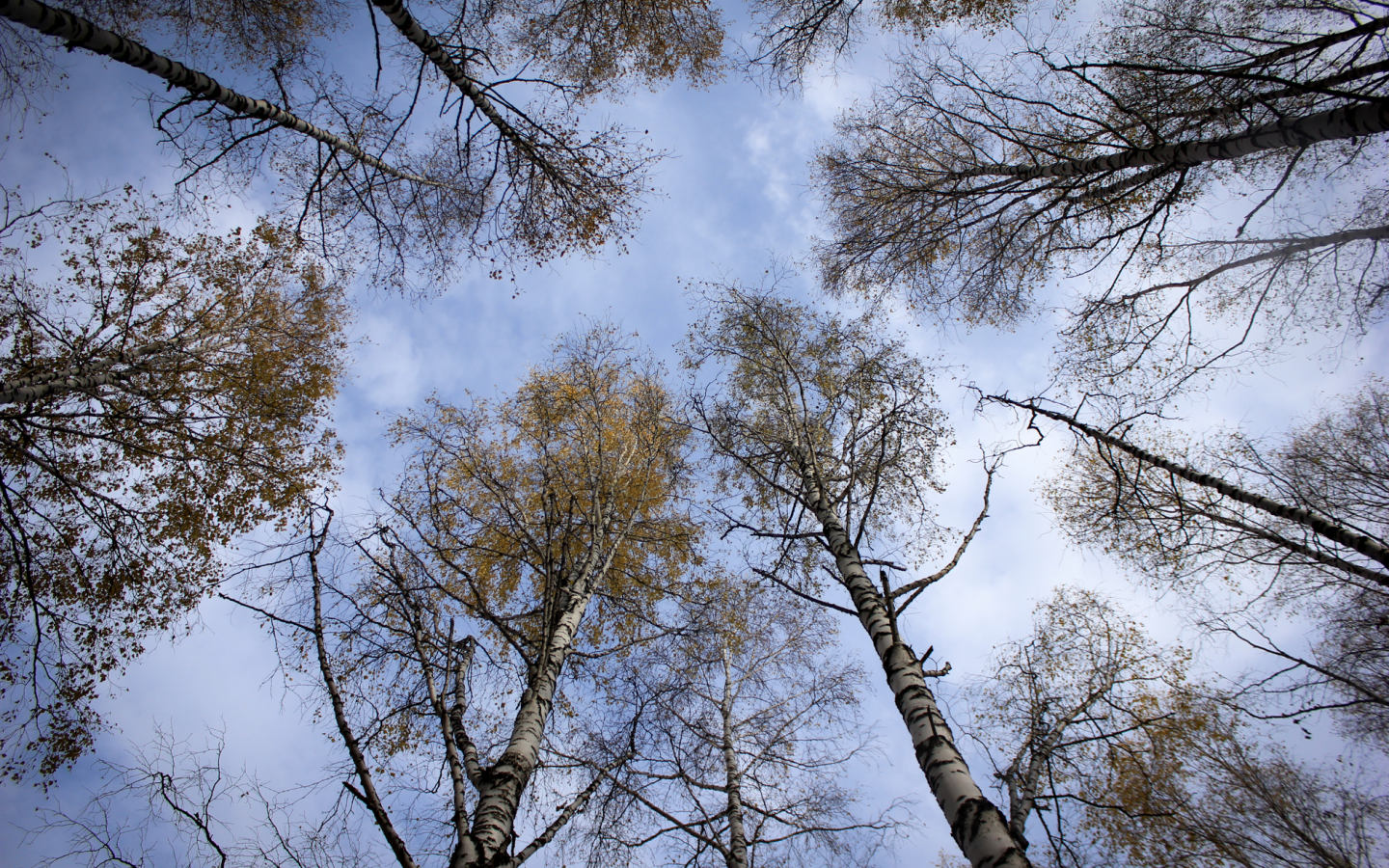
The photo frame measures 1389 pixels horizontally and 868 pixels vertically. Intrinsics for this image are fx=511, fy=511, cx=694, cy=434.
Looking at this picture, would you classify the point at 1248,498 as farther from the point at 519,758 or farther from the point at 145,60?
the point at 145,60

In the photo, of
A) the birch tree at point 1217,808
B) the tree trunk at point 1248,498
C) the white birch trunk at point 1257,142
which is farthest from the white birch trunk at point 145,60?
the birch tree at point 1217,808

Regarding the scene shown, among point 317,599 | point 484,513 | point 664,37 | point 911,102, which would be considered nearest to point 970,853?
point 317,599

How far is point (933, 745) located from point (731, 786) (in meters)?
4.00

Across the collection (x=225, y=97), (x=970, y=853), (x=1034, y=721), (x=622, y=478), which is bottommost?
(x=970, y=853)

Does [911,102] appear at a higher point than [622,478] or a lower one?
higher

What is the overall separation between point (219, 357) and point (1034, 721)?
12141mm

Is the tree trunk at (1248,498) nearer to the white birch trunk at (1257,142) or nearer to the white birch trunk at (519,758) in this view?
the white birch trunk at (1257,142)

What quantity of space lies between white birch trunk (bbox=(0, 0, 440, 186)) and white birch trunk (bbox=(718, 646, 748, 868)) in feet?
26.2

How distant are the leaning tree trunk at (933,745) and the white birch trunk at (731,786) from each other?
3060mm

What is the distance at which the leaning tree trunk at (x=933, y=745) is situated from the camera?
233cm

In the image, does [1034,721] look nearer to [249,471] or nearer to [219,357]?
[249,471]

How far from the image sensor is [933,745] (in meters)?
2.82

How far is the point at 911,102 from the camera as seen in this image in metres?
6.71

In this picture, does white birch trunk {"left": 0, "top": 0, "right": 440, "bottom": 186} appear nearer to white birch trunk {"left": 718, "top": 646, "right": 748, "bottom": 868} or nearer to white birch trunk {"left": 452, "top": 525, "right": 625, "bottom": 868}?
white birch trunk {"left": 452, "top": 525, "right": 625, "bottom": 868}
